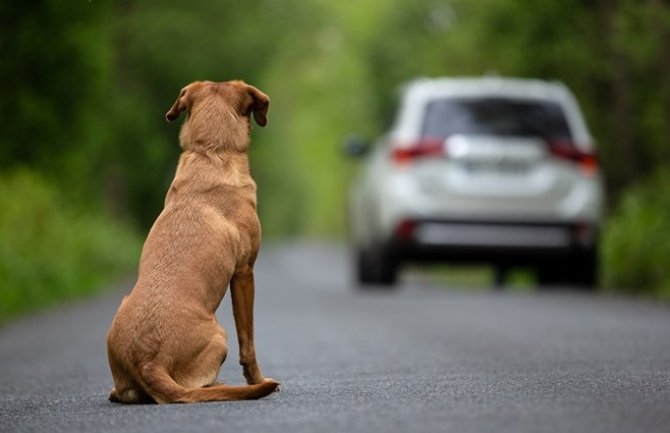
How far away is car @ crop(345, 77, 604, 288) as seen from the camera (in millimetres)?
14375

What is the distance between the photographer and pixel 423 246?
14539mm

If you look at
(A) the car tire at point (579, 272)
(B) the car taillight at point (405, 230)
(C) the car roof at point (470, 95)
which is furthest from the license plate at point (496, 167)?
(A) the car tire at point (579, 272)

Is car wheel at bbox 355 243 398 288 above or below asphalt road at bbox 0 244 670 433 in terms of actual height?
above

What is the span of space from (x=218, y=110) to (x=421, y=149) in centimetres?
767

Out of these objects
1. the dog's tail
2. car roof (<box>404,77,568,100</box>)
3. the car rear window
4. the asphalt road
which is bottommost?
the asphalt road

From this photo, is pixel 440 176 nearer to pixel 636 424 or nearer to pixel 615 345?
pixel 615 345

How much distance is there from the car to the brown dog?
7405 millimetres

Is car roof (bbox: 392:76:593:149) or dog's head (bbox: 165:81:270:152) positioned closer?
dog's head (bbox: 165:81:270:152)

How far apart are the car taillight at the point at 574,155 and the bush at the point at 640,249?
1.13 meters

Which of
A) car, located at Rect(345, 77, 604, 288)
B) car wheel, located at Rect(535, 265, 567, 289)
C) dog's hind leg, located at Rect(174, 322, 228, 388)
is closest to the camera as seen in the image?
dog's hind leg, located at Rect(174, 322, 228, 388)

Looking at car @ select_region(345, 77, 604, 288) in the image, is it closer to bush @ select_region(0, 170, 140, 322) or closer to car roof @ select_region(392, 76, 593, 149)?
car roof @ select_region(392, 76, 593, 149)

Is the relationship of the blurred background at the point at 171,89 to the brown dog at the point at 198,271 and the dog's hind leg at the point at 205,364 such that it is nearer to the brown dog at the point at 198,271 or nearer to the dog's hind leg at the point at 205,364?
the brown dog at the point at 198,271

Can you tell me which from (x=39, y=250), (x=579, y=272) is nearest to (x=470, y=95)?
(x=579, y=272)

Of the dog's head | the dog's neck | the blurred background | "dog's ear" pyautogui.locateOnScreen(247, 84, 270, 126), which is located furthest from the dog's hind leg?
the blurred background
